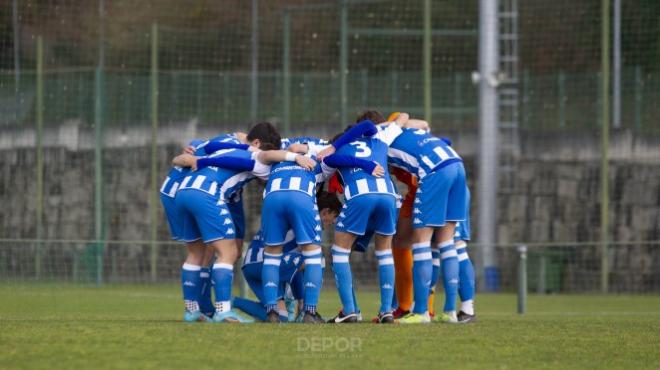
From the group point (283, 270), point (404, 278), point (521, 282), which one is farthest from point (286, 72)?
point (283, 270)

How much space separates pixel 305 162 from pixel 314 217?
444 mm

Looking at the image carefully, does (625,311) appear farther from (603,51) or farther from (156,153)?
(156,153)

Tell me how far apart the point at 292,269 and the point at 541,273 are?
31.7ft

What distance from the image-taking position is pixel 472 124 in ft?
68.1

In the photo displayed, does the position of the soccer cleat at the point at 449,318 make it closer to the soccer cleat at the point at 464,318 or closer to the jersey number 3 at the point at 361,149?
the soccer cleat at the point at 464,318

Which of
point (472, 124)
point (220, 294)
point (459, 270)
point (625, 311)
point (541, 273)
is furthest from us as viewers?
point (472, 124)

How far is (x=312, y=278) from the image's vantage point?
9680 mm

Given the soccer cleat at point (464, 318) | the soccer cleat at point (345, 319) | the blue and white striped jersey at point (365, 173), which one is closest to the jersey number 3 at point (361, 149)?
the blue and white striped jersey at point (365, 173)

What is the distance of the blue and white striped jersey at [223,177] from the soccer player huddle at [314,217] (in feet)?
0.03

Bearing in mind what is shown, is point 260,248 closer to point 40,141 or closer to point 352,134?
point 352,134

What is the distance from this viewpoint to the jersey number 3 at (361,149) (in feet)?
32.8

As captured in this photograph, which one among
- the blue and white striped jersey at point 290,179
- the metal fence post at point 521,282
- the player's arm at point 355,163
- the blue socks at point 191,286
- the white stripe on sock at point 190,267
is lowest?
the metal fence post at point 521,282

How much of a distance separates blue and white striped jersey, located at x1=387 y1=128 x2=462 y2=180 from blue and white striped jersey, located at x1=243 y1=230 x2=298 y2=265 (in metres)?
1.06

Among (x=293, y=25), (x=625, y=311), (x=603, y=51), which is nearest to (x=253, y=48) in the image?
(x=293, y=25)
